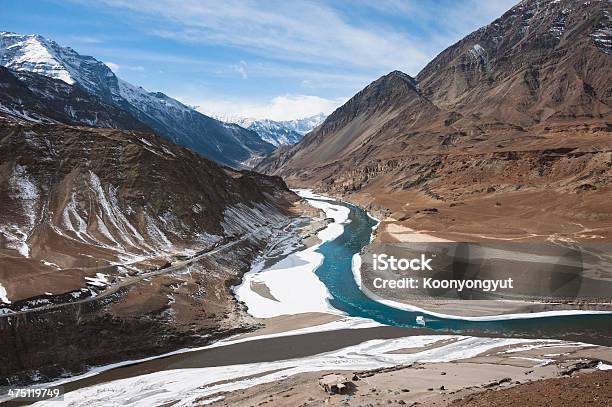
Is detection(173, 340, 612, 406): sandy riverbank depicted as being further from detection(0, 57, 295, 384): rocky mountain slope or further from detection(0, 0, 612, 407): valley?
detection(0, 57, 295, 384): rocky mountain slope

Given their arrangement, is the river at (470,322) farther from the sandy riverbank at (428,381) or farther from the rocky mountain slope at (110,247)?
the rocky mountain slope at (110,247)

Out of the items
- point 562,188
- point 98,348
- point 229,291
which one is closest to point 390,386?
point 98,348

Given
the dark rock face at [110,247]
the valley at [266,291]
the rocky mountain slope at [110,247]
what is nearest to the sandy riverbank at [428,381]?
the valley at [266,291]

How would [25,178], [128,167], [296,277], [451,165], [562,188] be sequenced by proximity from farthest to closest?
[451,165] < [562,188] < [128,167] < [25,178] < [296,277]

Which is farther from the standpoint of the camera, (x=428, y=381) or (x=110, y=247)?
(x=110, y=247)

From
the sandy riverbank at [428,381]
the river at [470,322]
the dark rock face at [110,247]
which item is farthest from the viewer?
the river at [470,322]

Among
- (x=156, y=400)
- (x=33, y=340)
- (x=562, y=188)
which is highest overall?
(x=562, y=188)

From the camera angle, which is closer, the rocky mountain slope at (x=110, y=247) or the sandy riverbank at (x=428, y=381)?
the sandy riverbank at (x=428, y=381)

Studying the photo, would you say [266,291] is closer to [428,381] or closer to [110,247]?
[110,247]

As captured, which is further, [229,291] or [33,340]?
[229,291]

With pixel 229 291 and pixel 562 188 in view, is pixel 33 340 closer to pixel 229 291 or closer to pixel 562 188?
pixel 229 291

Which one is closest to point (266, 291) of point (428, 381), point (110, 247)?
point (110, 247)
